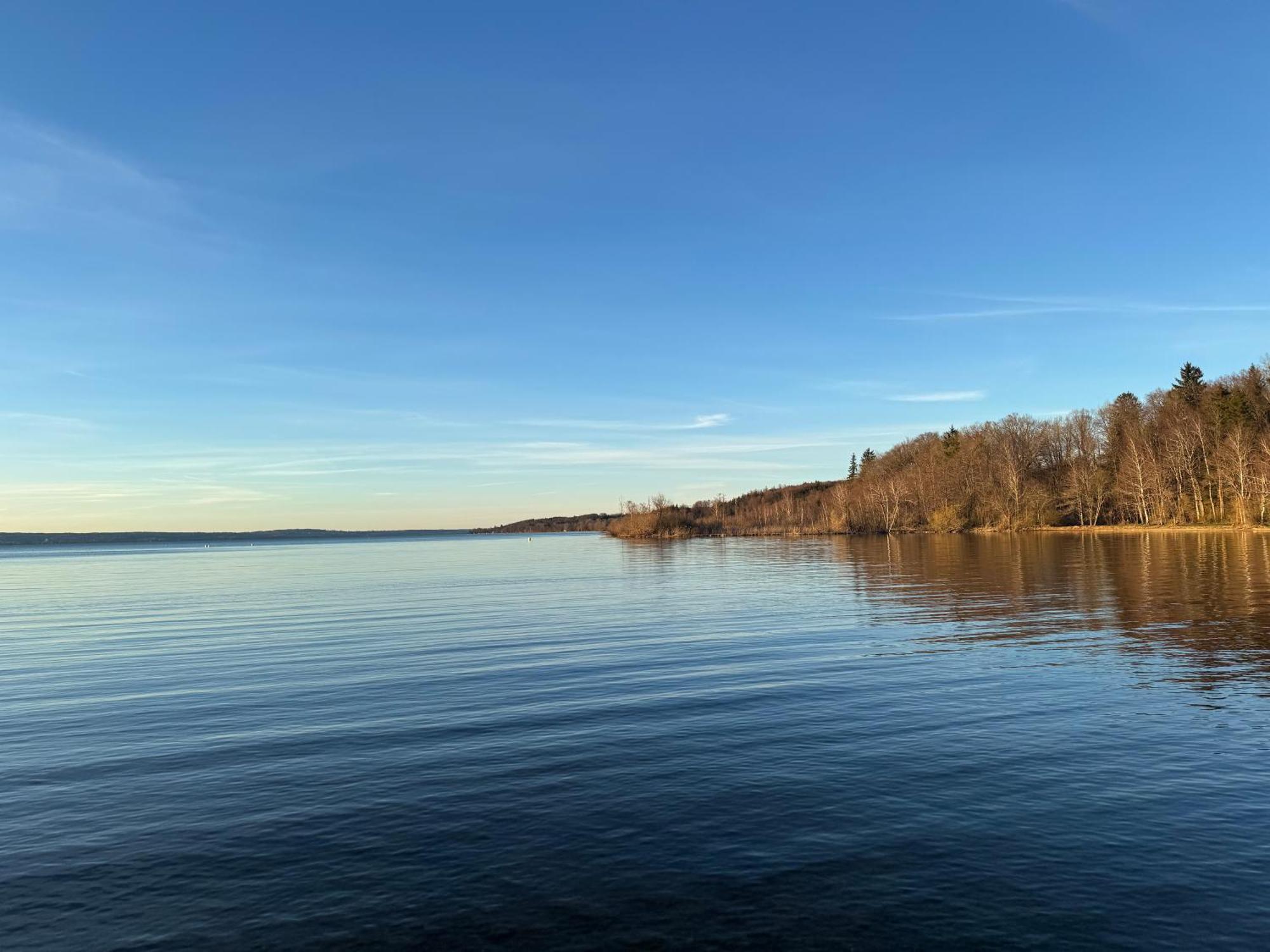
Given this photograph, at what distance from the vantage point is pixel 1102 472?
148000 millimetres

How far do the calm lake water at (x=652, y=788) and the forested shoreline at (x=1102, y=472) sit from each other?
10853cm

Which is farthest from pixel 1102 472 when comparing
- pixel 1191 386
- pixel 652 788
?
pixel 652 788

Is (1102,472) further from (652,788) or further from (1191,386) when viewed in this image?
(652,788)

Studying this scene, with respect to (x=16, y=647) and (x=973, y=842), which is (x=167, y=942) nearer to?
(x=973, y=842)

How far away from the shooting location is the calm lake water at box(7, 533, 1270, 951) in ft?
33.1

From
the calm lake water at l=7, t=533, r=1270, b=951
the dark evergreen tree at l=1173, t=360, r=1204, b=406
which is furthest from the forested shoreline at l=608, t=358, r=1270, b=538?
the calm lake water at l=7, t=533, r=1270, b=951

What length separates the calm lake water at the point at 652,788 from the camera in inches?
397

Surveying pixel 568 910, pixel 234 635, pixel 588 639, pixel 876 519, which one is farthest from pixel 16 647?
pixel 876 519

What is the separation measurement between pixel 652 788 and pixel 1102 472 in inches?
6254

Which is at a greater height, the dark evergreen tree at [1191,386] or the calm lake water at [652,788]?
the dark evergreen tree at [1191,386]

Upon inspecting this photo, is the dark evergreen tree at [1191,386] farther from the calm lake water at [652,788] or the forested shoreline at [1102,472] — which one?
the calm lake water at [652,788]

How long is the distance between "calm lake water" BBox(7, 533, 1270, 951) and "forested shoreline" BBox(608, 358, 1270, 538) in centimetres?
10853

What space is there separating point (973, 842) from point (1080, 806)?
8.81 ft

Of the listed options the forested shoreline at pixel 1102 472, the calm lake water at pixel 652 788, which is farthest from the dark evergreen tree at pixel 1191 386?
the calm lake water at pixel 652 788
